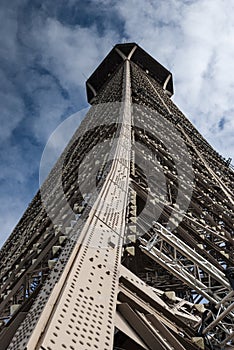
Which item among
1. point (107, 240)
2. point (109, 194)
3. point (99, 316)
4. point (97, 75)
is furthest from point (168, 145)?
point (97, 75)

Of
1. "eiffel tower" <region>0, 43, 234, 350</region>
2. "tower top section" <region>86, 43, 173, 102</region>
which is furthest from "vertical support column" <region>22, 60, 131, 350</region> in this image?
"tower top section" <region>86, 43, 173, 102</region>

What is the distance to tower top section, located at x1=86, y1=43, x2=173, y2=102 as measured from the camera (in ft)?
123

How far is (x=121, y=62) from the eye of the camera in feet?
127

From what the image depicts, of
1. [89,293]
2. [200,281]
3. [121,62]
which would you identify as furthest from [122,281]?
[121,62]

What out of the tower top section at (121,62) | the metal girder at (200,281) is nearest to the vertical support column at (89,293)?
the metal girder at (200,281)

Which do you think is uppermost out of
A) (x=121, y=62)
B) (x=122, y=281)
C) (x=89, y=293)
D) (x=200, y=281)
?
(x=121, y=62)

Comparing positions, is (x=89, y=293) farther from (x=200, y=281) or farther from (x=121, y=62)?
(x=121, y=62)

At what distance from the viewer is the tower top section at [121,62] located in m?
37.6

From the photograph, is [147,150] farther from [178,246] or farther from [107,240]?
[107,240]

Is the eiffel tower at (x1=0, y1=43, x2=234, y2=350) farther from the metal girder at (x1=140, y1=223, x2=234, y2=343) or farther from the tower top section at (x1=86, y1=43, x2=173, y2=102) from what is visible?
the tower top section at (x1=86, y1=43, x2=173, y2=102)

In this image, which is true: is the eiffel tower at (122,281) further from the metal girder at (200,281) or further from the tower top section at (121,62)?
the tower top section at (121,62)

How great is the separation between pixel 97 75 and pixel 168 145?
24.5m

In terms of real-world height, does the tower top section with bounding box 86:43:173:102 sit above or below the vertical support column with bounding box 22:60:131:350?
above

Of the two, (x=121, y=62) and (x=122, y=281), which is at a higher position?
(x=121, y=62)
